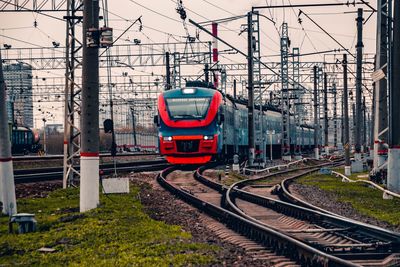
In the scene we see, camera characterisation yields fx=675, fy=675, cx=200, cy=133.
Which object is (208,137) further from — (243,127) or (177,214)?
(243,127)

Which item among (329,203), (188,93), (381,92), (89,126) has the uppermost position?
(188,93)

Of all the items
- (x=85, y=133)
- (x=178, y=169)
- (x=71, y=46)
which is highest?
(x=71, y=46)

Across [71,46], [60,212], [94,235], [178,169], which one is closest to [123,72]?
[178,169]

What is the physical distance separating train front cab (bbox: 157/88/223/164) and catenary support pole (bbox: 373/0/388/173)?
741 cm

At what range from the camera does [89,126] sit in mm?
15141

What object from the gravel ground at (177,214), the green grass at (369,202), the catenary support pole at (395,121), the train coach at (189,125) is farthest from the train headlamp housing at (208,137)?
the catenary support pole at (395,121)

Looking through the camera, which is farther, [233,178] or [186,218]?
[233,178]

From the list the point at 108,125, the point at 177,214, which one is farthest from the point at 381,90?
the point at 177,214

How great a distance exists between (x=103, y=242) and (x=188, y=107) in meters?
19.1

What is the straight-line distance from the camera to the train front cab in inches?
1139

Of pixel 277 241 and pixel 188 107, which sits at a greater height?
pixel 188 107

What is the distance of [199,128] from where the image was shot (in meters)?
29.1

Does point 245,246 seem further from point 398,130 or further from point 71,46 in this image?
point 71,46

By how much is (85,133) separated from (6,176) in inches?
76.9
